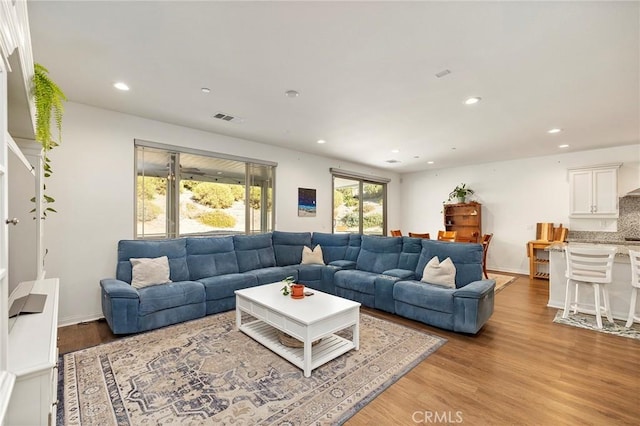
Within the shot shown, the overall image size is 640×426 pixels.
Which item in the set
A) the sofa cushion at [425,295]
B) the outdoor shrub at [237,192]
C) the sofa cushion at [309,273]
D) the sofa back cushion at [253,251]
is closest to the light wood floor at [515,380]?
the sofa cushion at [425,295]

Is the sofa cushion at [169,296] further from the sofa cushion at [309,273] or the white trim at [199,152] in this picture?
the white trim at [199,152]

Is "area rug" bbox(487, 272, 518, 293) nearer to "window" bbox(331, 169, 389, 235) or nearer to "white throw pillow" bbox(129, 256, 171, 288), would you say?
"window" bbox(331, 169, 389, 235)

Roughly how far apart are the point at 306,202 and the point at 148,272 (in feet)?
11.1

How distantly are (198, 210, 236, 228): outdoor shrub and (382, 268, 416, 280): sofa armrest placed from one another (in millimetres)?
2803

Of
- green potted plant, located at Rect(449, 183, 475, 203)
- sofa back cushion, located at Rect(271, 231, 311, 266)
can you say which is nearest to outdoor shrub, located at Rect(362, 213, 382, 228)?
green potted plant, located at Rect(449, 183, 475, 203)

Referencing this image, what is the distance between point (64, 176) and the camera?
3.43 meters

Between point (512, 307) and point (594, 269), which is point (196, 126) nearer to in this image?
point (512, 307)

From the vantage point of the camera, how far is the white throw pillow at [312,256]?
5.04 meters

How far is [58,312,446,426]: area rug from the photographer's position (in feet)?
6.27

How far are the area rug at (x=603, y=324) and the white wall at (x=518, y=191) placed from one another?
10.2ft

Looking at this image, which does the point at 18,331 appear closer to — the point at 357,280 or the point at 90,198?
the point at 90,198

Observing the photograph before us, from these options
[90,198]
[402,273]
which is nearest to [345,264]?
[402,273]

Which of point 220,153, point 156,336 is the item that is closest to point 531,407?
point 156,336

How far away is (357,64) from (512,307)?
4.07m
